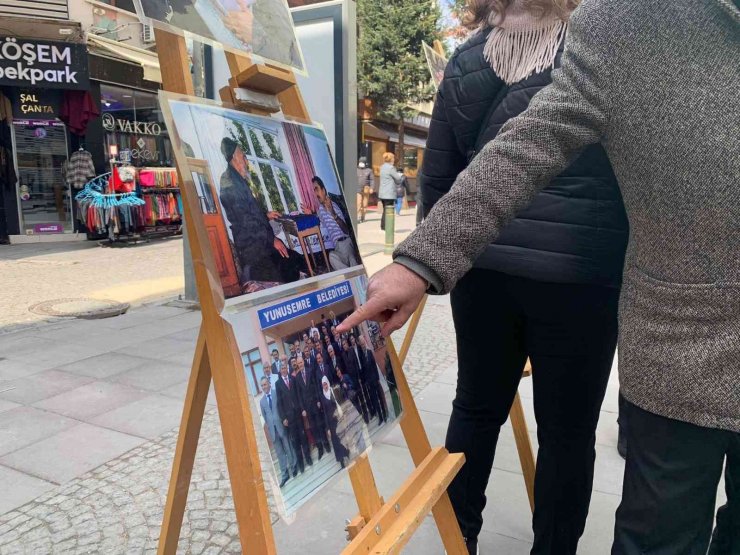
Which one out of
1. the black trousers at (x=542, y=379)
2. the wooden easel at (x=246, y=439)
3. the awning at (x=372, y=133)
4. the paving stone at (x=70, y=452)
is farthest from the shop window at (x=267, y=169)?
the awning at (x=372, y=133)

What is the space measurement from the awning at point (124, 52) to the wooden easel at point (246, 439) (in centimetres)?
970

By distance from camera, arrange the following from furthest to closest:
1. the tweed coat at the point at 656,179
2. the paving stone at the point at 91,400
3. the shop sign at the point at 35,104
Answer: the shop sign at the point at 35,104, the paving stone at the point at 91,400, the tweed coat at the point at 656,179

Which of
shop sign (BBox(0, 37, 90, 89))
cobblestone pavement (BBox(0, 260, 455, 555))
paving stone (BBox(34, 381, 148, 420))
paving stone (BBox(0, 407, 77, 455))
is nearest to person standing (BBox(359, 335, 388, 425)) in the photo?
cobblestone pavement (BBox(0, 260, 455, 555))

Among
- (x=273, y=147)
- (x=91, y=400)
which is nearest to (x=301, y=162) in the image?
(x=273, y=147)

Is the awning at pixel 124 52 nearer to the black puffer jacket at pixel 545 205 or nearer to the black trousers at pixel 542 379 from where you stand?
the black puffer jacket at pixel 545 205

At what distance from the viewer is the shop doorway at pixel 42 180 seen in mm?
10656

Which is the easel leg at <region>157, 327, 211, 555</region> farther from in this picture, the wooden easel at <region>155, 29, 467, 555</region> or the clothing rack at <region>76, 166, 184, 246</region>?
the clothing rack at <region>76, 166, 184, 246</region>

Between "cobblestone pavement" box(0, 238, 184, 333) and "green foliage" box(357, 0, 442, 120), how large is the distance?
12.7 meters

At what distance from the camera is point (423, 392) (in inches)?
159

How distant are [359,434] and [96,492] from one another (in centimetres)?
175

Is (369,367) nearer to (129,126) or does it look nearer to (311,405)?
(311,405)

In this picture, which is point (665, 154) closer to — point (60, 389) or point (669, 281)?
point (669, 281)

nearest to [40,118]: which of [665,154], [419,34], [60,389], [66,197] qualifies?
[66,197]

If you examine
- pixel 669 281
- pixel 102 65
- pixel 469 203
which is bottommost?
pixel 669 281
